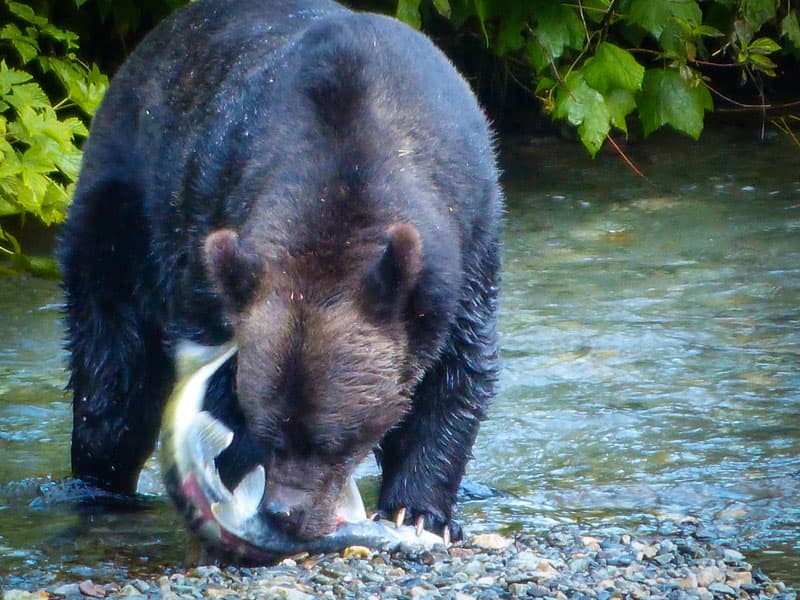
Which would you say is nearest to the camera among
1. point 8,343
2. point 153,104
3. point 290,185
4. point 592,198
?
point 290,185

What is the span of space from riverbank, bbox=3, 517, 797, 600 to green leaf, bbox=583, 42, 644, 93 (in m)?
4.85

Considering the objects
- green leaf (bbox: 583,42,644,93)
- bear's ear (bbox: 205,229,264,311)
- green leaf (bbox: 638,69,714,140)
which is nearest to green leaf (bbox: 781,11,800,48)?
green leaf (bbox: 638,69,714,140)

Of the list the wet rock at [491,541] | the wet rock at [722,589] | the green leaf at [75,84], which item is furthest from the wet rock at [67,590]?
the green leaf at [75,84]

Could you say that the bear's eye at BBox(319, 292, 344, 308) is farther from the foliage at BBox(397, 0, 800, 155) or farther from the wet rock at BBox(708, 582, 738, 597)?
the foliage at BBox(397, 0, 800, 155)

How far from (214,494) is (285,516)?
0.27 meters

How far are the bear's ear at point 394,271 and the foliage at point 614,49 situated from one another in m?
4.95

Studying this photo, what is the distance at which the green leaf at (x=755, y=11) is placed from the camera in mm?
10117

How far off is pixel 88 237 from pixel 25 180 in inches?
93.0

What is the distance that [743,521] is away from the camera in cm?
546

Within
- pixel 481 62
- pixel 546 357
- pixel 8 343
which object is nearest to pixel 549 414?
pixel 546 357

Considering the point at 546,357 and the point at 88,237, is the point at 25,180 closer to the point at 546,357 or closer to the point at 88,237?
the point at 88,237

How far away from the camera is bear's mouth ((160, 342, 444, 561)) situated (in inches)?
186

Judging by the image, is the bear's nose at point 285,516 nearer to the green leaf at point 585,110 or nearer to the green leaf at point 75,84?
the green leaf at point 585,110

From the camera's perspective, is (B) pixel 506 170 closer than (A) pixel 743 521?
No
